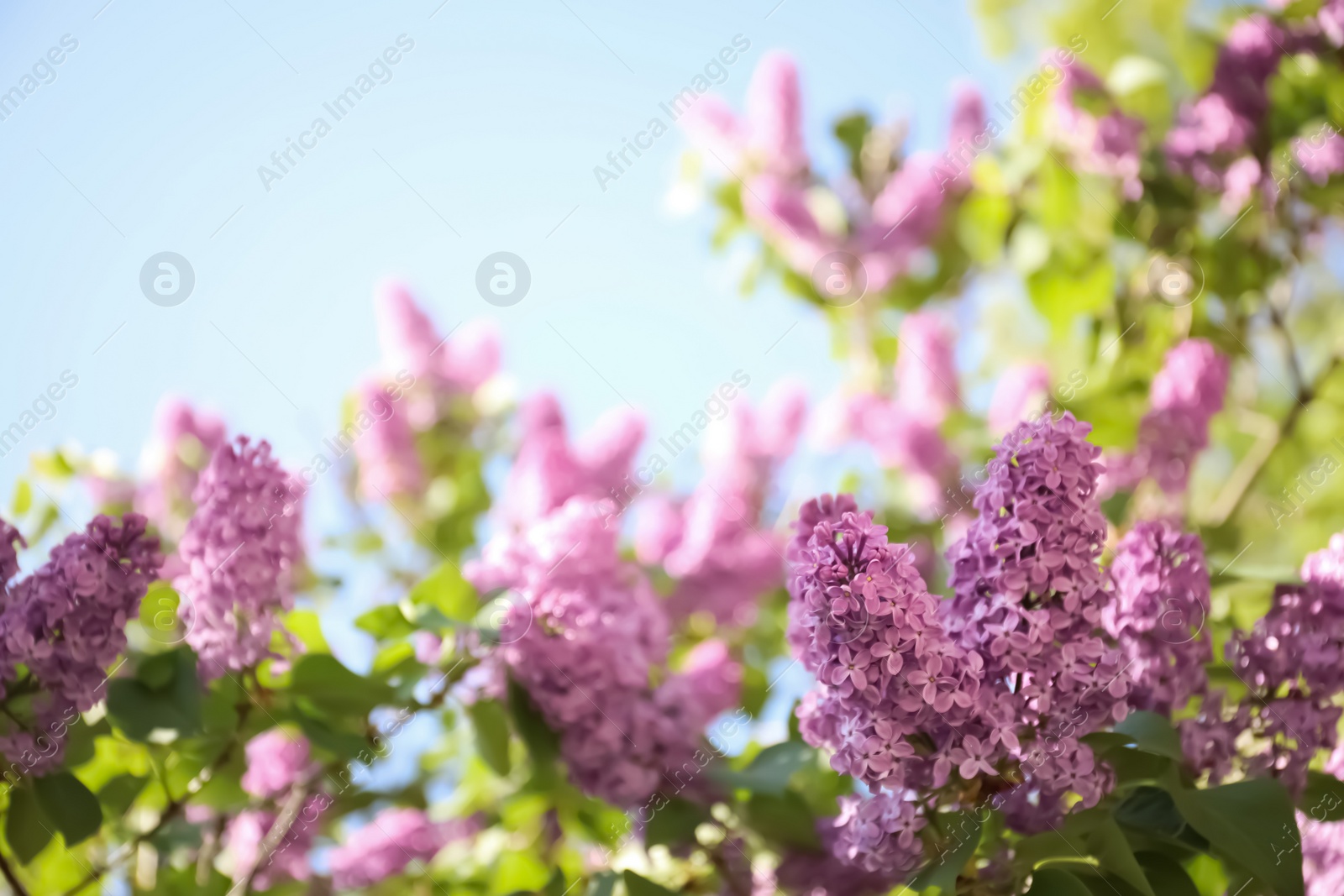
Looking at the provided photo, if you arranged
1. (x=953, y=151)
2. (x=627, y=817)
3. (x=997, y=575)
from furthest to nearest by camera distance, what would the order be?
(x=953, y=151) < (x=627, y=817) < (x=997, y=575)

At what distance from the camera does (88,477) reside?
4.85ft

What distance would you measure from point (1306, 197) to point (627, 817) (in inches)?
47.6

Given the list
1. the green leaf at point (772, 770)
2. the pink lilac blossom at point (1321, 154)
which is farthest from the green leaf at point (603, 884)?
the pink lilac blossom at point (1321, 154)

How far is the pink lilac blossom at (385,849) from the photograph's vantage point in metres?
1.15

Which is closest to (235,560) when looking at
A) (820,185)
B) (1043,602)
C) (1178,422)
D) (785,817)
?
(785,817)

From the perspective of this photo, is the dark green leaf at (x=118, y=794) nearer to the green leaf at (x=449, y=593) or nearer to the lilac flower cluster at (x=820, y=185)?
the green leaf at (x=449, y=593)

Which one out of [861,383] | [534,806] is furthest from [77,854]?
[861,383]

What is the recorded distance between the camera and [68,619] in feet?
2.27

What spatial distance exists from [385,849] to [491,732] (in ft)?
1.21

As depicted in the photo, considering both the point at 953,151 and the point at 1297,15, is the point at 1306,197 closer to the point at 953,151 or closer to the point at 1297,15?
the point at 1297,15

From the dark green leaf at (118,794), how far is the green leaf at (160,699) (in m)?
0.12

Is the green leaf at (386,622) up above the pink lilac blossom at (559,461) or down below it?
below

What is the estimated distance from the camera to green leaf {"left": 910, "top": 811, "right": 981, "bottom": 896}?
57 cm

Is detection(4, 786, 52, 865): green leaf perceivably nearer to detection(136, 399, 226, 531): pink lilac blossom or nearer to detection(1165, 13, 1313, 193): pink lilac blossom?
detection(136, 399, 226, 531): pink lilac blossom
